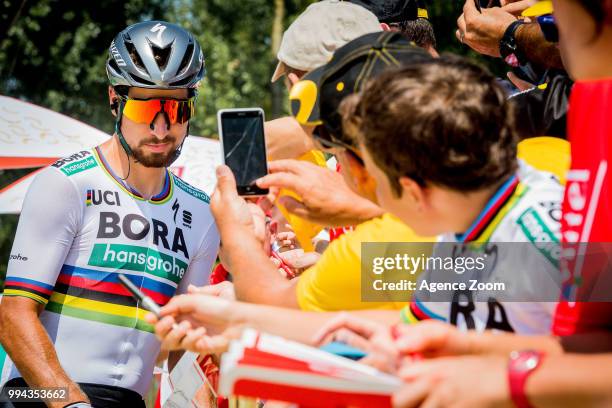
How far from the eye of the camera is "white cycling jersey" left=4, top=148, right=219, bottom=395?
390cm

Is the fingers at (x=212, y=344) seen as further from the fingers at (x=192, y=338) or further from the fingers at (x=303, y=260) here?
the fingers at (x=303, y=260)

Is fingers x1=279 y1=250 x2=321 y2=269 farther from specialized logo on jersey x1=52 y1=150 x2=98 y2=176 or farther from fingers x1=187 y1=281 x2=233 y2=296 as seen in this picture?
specialized logo on jersey x1=52 y1=150 x2=98 y2=176

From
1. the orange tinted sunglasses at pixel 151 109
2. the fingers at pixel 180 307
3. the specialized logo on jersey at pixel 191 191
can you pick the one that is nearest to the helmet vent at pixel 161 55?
the orange tinted sunglasses at pixel 151 109

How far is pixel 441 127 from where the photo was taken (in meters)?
2.12

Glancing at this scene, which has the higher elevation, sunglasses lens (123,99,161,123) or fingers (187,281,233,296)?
sunglasses lens (123,99,161,123)

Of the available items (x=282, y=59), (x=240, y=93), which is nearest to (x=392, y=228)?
(x=282, y=59)

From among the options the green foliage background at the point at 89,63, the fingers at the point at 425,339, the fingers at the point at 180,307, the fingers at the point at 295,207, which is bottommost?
the fingers at the point at 180,307

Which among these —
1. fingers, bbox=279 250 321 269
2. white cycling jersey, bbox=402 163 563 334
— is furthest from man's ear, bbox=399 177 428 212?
fingers, bbox=279 250 321 269

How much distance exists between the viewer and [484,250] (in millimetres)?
2229

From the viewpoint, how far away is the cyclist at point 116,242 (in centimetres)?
387

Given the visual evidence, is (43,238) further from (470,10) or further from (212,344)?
(470,10)

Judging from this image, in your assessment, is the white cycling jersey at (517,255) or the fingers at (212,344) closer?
the white cycling jersey at (517,255)

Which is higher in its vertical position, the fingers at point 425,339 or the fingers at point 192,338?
the fingers at point 425,339

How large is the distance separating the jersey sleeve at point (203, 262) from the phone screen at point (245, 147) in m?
1.53
